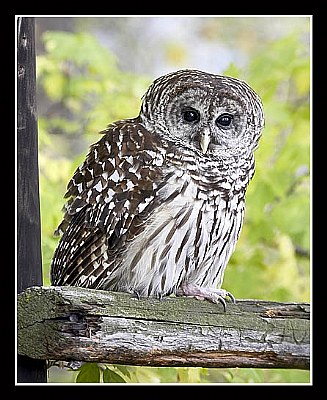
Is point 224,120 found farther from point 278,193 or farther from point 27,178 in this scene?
point 278,193

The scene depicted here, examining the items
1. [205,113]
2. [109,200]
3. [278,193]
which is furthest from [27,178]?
[278,193]

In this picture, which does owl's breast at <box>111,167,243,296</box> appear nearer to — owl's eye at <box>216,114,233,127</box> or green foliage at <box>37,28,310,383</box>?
owl's eye at <box>216,114,233,127</box>

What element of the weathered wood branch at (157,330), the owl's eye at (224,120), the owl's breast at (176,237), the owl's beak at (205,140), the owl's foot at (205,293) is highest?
the owl's eye at (224,120)

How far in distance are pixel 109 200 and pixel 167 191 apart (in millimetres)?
127

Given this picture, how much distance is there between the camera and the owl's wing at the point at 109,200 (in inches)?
57.0

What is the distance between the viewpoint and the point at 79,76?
234 centimetres

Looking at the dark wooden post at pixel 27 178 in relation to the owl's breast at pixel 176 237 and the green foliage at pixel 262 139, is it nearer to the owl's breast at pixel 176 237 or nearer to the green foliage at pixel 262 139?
the owl's breast at pixel 176 237

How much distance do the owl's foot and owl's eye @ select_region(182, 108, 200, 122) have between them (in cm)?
37

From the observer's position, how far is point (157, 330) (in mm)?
1368

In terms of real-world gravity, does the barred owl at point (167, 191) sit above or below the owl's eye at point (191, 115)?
below

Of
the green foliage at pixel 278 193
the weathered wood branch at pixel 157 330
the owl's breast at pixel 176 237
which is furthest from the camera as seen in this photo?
the green foliage at pixel 278 193

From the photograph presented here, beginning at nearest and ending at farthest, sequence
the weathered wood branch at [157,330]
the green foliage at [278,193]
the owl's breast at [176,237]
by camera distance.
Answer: the weathered wood branch at [157,330] < the owl's breast at [176,237] < the green foliage at [278,193]

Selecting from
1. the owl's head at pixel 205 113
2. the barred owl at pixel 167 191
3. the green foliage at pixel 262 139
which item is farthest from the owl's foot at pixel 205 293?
the green foliage at pixel 262 139
